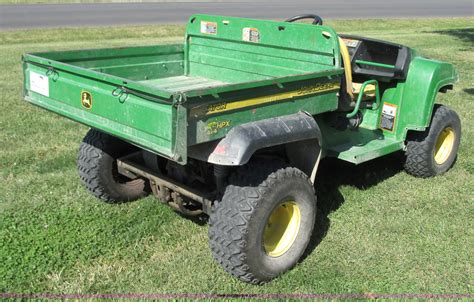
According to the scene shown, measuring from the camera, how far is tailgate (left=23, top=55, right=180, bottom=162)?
277cm

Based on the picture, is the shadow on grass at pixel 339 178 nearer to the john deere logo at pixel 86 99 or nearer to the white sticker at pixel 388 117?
the white sticker at pixel 388 117

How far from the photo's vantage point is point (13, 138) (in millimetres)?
5773

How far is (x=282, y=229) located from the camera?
3.54 metres

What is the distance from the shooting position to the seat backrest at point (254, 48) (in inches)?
153

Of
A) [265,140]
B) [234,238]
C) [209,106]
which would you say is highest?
[209,106]

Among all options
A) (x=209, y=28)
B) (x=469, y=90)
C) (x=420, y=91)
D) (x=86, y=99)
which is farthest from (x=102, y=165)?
(x=469, y=90)

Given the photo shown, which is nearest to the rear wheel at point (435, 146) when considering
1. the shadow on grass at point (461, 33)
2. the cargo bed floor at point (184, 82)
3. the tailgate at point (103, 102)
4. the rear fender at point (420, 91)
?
the rear fender at point (420, 91)

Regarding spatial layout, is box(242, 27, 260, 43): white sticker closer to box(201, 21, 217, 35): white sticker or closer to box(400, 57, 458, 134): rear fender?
box(201, 21, 217, 35): white sticker

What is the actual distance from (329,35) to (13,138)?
3777 millimetres

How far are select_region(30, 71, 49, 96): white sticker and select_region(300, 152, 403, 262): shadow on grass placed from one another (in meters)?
2.16

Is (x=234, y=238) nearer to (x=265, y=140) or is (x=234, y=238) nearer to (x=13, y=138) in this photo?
(x=265, y=140)

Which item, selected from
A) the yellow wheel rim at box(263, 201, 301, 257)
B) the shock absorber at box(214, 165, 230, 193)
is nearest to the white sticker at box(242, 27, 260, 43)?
the shock absorber at box(214, 165, 230, 193)

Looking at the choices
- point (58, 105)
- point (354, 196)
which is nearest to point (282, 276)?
point (354, 196)

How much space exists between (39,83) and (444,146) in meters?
3.79
